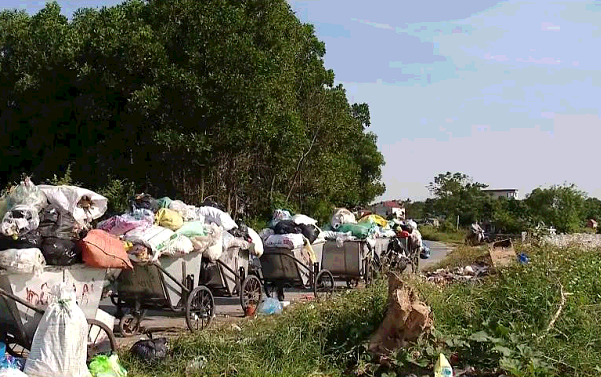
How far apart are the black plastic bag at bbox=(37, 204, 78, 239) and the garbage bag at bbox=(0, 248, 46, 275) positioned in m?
0.37

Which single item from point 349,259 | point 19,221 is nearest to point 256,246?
point 349,259

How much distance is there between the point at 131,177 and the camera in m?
18.0

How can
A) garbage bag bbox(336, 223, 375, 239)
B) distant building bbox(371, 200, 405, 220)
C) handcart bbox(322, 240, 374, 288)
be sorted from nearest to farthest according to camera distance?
handcart bbox(322, 240, 374, 288) → garbage bag bbox(336, 223, 375, 239) → distant building bbox(371, 200, 405, 220)

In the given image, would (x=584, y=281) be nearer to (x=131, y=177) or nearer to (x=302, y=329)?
(x=302, y=329)

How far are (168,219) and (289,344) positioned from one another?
2.82 metres

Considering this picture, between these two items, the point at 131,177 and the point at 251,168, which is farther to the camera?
the point at 251,168

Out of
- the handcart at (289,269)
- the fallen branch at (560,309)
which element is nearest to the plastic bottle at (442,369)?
the fallen branch at (560,309)

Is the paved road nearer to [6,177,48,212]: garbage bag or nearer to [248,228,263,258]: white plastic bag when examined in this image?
[248,228,263,258]: white plastic bag

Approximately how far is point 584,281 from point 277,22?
13.2 meters

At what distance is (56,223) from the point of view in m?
6.96

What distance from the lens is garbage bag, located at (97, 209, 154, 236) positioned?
27.5 feet

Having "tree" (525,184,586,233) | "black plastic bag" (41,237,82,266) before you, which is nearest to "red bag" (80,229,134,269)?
"black plastic bag" (41,237,82,266)

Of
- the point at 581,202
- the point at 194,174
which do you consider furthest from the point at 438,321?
the point at 581,202

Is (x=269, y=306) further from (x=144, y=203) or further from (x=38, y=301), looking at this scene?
(x=38, y=301)
